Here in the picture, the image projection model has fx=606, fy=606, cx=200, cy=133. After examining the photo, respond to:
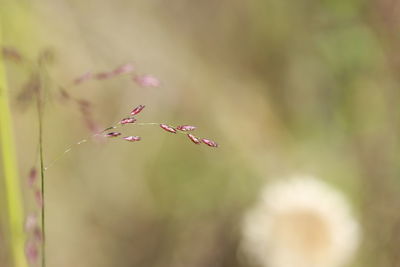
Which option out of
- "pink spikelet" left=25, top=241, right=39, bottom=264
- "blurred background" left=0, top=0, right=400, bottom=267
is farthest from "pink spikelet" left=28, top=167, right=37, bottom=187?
"blurred background" left=0, top=0, right=400, bottom=267

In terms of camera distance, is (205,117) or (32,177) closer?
(32,177)

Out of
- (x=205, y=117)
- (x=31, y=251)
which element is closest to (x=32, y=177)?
(x=31, y=251)

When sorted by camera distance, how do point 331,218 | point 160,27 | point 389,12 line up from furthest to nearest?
point 160,27 < point 389,12 < point 331,218

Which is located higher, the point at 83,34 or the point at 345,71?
the point at 345,71

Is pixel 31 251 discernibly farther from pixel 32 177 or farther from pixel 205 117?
pixel 205 117

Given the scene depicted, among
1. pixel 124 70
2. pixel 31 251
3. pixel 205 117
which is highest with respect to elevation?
pixel 205 117

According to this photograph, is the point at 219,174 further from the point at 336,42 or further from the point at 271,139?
the point at 336,42

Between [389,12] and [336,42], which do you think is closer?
[389,12]

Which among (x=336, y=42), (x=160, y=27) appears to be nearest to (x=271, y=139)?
(x=336, y=42)
